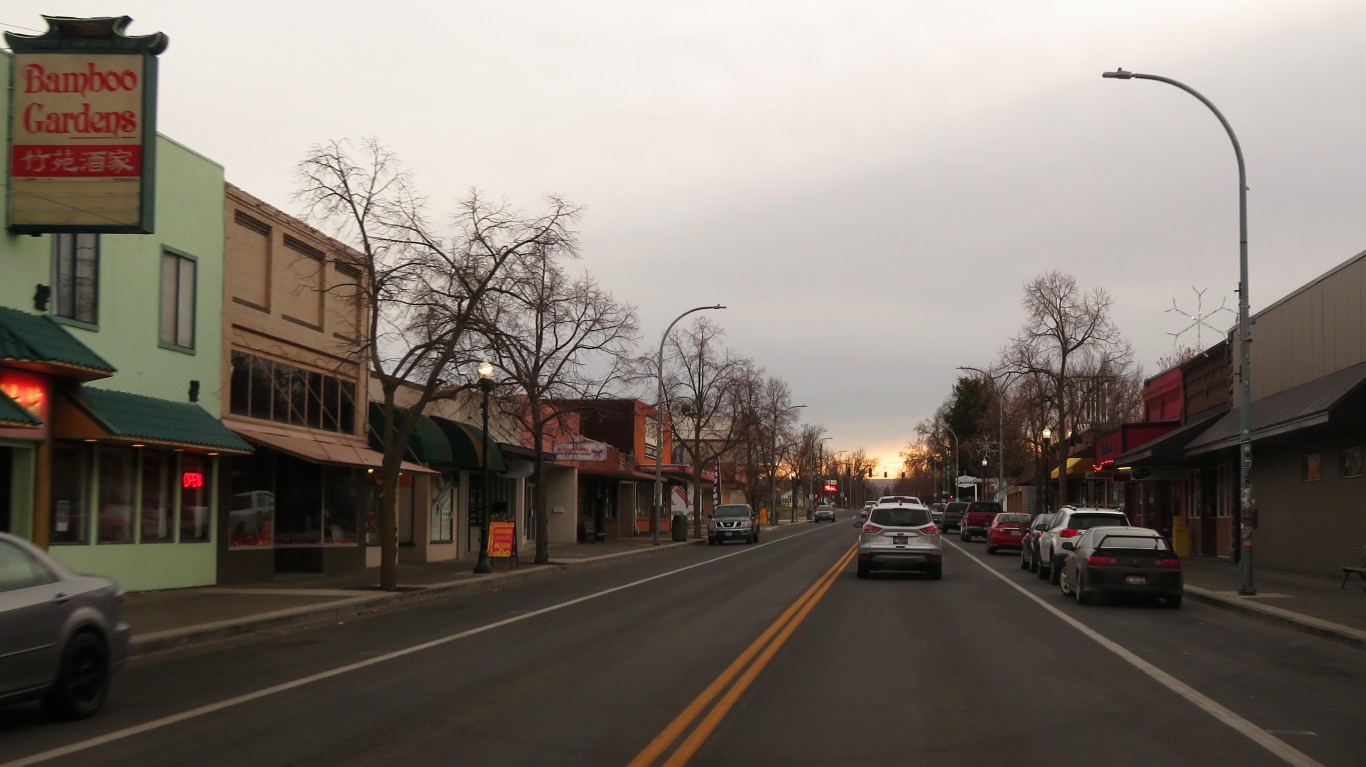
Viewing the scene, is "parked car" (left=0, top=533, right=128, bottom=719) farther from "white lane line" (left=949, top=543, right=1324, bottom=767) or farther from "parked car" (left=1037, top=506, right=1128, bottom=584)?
"parked car" (left=1037, top=506, right=1128, bottom=584)

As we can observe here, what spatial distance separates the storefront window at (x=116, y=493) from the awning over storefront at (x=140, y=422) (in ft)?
2.95

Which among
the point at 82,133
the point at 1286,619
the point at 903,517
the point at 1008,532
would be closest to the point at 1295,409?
the point at 903,517

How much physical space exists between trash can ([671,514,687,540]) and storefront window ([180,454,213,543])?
106 feet

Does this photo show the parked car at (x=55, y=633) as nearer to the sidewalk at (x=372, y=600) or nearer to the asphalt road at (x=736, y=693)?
the asphalt road at (x=736, y=693)

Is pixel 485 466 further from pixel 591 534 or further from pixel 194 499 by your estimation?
pixel 591 534

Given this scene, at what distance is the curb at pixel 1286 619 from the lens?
650 inches

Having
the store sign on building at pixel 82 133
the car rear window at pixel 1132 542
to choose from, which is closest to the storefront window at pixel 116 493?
the store sign on building at pixel 82 133

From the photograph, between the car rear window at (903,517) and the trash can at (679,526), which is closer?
the car rear window at (903,517)

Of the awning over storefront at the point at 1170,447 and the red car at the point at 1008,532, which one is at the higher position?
the awning over storefront at the point at 1170,447

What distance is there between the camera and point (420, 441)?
3228cm

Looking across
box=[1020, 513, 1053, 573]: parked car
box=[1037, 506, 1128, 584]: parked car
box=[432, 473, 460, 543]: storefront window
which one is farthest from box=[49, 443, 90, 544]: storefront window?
box=[1020, 513, 1053, 573]: parked car

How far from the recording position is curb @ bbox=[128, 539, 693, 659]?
51.3 ft

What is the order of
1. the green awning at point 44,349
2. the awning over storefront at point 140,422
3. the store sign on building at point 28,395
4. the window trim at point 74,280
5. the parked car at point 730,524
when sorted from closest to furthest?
the green awning at point 44,349, the store sign on building at point 28,395, the awning over storefront at point 140,422, the window trim at point 74,280, the parked car at point 730,524

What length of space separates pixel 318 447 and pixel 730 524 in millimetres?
29365
